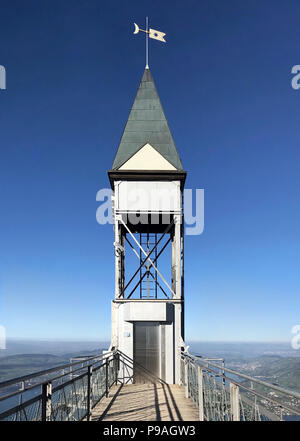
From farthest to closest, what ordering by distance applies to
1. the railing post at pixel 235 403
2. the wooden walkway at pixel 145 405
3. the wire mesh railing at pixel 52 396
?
the wooden walkway at pixel 145 405 → the railing post at pixel 235 403 → the wire mesh railing at pixel 52 396

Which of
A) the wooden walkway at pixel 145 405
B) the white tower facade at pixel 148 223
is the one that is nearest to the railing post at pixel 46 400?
the wooden walkway at pixel 145 405

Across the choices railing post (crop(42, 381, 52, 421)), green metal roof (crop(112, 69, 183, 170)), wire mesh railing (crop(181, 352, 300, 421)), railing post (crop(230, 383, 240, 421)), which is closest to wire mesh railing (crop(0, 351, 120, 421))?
railing post (crop(42, 381, 52, 421))

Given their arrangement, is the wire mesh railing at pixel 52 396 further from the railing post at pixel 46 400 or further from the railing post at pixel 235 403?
the railing post at pixel 235 403

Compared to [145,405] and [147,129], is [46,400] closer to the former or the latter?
[145,405]

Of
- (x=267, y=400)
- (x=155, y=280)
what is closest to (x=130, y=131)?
(x=155, y=280)

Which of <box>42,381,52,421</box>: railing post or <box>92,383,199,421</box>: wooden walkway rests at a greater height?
<box>42,381,52,421</box>: railing post

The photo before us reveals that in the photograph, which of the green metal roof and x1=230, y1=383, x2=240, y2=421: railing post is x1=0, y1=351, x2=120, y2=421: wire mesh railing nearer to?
x1=230, y1=383, x2=240, y2=421: railing post
